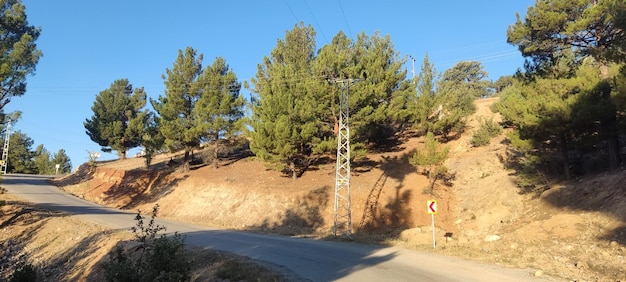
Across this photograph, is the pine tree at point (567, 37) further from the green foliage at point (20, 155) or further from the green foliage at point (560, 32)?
the green foliage at point (20, 155)

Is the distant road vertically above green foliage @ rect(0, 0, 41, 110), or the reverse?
green foliage @ rect(0, 0, 41, 110)

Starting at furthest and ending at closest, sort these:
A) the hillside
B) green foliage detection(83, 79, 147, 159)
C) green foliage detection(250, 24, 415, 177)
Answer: green foliage detection(83, 79, 147, 159) → green foliage detection(250, 24, 415, 177) → the hillside

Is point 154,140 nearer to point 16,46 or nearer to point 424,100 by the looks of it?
point 16,46

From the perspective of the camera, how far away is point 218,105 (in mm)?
Answer: 36500

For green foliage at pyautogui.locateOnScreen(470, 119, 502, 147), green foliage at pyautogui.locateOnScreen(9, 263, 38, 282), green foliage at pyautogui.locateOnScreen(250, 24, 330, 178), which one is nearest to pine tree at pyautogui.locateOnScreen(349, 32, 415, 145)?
green foliage at pyautogui.locateOnScreen(250, 24, 330, 178)

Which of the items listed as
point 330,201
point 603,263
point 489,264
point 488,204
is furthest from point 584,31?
point 330,201

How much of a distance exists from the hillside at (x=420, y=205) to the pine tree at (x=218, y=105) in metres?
4.36

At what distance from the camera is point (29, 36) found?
23484 mm

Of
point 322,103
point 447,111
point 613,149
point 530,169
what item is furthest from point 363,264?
point 447,111

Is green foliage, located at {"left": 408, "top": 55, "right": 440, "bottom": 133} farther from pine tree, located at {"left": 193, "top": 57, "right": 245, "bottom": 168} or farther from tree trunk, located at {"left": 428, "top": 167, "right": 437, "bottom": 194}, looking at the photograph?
pine tree, located at {"left": 193, "top": 57, "right": 245, "bottom": 168}

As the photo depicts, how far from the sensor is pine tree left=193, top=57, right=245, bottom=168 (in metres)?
36.1

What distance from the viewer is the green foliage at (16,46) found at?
2292 cm

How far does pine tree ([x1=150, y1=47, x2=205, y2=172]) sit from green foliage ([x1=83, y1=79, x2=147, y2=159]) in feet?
60.1

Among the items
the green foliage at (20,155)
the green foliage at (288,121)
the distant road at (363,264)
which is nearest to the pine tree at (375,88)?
the green foliage at (288,121)
